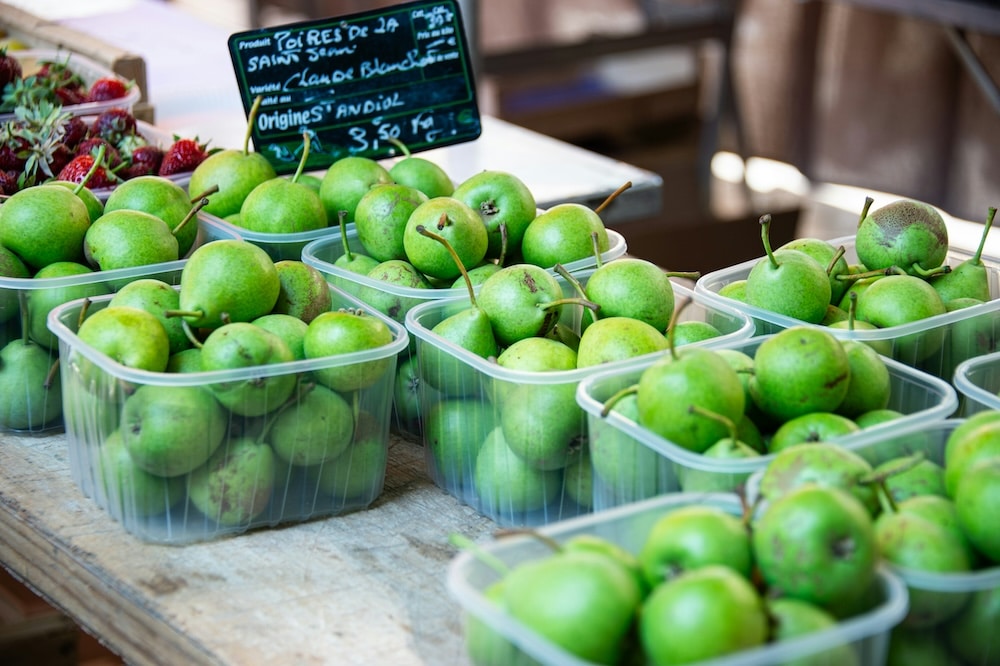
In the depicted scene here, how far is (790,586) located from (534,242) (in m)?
0.76

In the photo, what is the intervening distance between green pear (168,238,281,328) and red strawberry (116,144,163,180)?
0.57 meters

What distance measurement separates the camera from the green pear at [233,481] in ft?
4.07

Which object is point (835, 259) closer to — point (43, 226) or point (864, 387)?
point (864, 387)

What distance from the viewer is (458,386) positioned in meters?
1.35

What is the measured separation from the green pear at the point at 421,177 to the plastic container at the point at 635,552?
82cm

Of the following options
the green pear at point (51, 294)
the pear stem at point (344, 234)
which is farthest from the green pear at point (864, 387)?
the green pear at point (51, 294)

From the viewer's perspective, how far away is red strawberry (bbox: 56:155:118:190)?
5.71 ft

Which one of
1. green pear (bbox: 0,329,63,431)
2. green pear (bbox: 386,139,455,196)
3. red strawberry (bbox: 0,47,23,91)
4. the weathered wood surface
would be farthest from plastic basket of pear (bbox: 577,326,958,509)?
red strawberry (bbox: 0,47,23,91)

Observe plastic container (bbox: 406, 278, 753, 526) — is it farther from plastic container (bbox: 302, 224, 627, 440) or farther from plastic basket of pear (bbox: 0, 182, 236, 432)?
plastic basket of pear (bbox: 0, 182, 236, 432)

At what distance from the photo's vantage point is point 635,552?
977 millimetres

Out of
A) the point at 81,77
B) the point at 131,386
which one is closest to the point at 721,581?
the point at 131,386

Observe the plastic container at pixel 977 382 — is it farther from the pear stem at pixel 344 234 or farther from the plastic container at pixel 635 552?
the pear stem at pixel 344 234

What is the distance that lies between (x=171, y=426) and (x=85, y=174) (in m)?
0.68

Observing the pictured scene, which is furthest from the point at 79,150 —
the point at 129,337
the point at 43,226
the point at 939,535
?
the point at 939,535
